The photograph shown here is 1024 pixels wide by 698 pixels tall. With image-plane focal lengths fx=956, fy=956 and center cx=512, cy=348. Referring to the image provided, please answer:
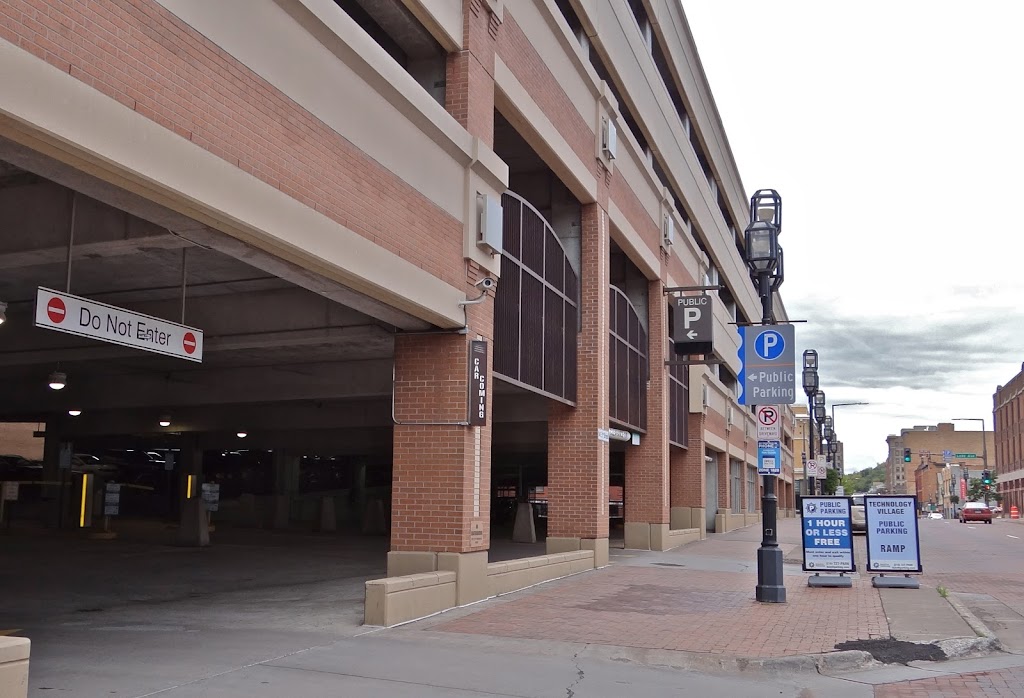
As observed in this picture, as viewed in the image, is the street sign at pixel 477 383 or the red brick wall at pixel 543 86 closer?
the street sign at pixel 477 383

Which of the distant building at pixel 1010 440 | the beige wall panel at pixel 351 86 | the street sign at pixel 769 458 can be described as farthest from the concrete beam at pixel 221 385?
the distant building at pixel 1010 440

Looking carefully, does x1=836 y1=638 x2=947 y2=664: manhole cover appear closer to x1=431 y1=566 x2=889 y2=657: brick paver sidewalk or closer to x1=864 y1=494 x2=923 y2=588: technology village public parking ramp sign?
x1=431 y1=566 x2=889 y2=657: brick paver sidewalk

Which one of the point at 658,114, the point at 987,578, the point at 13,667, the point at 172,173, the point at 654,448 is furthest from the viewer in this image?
the point at 658,114

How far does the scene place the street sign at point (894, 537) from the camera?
57.7ft

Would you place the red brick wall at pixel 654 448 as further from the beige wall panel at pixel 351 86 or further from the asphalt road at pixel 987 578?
the beige wall panel at pixel 351 86

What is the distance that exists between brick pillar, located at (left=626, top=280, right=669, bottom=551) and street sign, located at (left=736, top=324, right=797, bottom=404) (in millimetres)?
10705

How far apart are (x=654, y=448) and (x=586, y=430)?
730 centimetres

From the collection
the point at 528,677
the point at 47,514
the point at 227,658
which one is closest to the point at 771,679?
the point at 528,677

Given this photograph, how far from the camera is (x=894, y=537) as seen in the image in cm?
1775

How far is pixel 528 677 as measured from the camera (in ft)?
28.5

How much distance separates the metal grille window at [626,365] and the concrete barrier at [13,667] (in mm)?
16415

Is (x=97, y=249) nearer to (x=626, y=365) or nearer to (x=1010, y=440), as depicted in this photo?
(x=626, y=365)

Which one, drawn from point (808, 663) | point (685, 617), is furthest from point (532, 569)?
point (808, 663)

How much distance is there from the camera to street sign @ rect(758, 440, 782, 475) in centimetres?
1553
